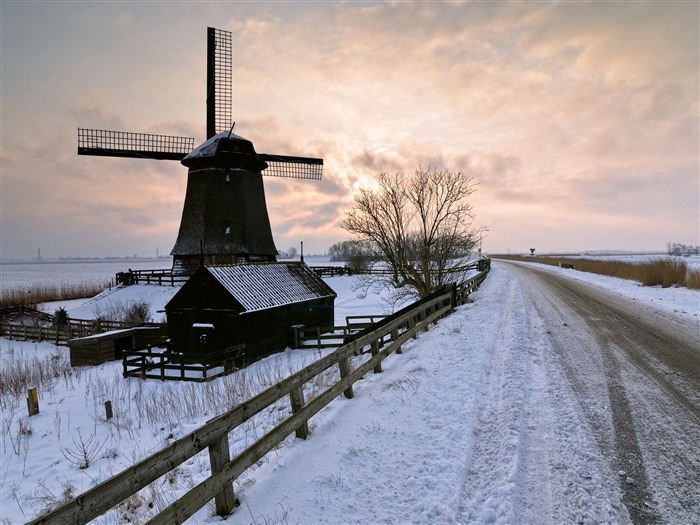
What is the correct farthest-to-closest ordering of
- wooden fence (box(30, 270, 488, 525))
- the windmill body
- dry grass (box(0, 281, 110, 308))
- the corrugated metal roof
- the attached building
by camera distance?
→ dry grass (box(0, 281, 110, 308)) → the windmill body → the corrugated metal roof → the attached building → wooden fence (box(30, 270, 488, 525))

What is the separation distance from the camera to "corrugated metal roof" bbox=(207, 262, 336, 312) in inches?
762

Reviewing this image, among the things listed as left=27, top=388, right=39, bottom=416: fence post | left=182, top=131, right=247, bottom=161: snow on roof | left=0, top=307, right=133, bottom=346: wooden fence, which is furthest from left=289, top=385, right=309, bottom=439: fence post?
left=182, top=131, right=247, bottom=161: snow on roof

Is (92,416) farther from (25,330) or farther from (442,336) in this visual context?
(25,330)

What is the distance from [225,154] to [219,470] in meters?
28.4

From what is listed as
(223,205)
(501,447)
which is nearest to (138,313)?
(223,205)

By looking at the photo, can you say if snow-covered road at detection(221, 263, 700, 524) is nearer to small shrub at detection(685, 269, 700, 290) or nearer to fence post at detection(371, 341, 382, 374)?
fence post at detection(371, 341, 382, 374)

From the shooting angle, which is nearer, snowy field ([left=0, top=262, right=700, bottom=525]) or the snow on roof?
snowy field ([left=0, top=262, right=700, bottom=525])

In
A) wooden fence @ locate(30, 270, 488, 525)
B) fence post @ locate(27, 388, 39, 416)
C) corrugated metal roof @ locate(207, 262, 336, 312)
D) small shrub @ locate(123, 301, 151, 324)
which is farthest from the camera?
small shrub @ locate(123, 301, 151, 324)

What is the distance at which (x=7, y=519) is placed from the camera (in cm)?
673

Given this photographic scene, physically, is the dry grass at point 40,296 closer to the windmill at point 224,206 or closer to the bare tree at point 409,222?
the windmill at point 224,206

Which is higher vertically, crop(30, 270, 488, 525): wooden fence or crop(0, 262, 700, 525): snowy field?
crop(30, 270, 488, 525): wooden fence

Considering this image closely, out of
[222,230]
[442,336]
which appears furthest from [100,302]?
[442,336]

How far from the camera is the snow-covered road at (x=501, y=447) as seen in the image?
425 centimetres

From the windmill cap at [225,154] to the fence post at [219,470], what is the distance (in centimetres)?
2817
